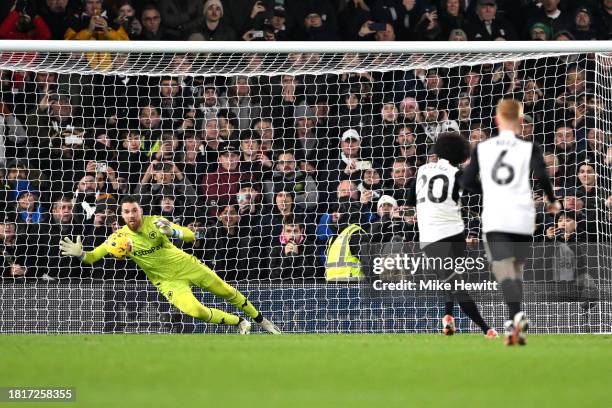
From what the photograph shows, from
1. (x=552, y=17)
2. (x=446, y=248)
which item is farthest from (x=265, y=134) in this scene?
(x=552, y=17)

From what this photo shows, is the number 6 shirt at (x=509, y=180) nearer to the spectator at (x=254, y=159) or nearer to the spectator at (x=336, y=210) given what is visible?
the spectator at (x=336, y=210)

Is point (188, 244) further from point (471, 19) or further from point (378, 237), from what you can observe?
point (471, 19)

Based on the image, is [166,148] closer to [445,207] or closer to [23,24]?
[23,24]

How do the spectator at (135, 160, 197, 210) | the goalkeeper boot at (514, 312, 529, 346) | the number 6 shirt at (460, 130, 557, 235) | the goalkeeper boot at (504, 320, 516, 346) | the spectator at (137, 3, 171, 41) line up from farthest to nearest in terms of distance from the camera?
the spectator at (137, 3, 171, 41) < the spectator at (135, 160, 197, 210) < the number 6 shirt at (460, 130, 557, 235) < the goalkeeper boot at (504, 320, 516, 346) < the goalkeeper boot at (514, 312, 529, 346)

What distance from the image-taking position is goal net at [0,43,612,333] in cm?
1410

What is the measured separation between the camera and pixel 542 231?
14305mm

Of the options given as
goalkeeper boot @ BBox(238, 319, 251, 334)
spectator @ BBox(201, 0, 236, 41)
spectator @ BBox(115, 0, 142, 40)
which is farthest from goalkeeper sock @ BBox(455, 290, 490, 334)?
spectator @ BBox(115, 0, 142, 40)

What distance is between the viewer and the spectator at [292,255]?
14.4 m

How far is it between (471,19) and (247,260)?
5031 mm

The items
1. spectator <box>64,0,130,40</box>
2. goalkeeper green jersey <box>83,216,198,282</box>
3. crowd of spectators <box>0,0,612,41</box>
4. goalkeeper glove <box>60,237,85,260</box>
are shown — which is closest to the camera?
goalkeeper glove <box>60,237,85,260</box>

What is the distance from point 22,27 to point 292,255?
4.91 metres

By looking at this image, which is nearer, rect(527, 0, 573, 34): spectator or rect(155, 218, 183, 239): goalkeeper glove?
rect(155, 218, 183, 239): goalkeeper glove

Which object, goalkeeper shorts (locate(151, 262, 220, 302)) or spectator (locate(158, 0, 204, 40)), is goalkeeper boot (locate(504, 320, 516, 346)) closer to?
goalkeeper shorts (locate(151, 262, 220, 302))

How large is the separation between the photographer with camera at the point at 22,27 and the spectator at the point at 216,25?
2177 millimetres
